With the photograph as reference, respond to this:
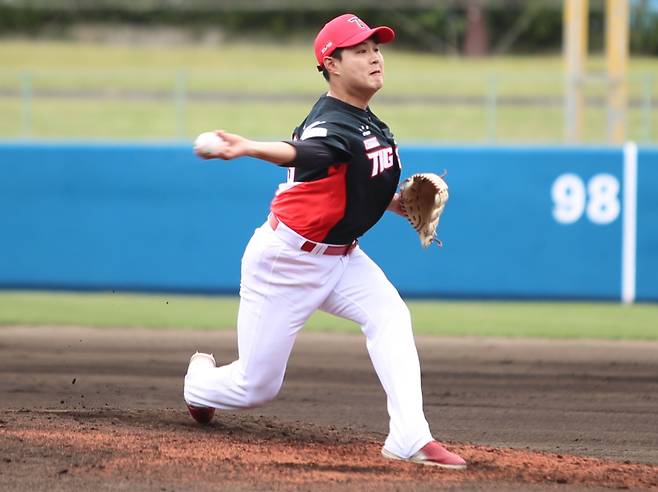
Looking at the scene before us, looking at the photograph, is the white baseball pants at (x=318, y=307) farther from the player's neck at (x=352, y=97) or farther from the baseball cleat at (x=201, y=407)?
the player's neck at (x=352, y=97)

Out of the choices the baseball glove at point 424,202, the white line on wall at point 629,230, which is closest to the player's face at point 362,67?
the baseball glove at point 424,202

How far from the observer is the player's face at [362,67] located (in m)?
5.80

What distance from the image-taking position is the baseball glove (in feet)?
20.0

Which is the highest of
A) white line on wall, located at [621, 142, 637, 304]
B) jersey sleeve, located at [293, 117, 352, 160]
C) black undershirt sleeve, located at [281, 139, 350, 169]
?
jersey sleeve, located at [293, 117, 352, 160]

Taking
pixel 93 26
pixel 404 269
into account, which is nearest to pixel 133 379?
pixel 404 269

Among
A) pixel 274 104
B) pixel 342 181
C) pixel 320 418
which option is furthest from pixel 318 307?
pixel 274 104

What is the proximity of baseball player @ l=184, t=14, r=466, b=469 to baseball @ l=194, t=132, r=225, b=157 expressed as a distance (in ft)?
2.02

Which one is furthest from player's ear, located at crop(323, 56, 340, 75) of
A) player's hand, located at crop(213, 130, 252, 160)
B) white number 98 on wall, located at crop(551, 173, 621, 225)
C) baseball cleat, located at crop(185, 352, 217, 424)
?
white number 98 on wall, located at crop(551, 173, 621, 225)

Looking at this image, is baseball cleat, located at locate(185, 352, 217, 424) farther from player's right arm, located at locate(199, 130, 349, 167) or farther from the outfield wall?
the outfield wall

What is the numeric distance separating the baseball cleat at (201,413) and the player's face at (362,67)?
75.9 inches

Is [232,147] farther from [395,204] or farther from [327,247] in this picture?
[395,204]

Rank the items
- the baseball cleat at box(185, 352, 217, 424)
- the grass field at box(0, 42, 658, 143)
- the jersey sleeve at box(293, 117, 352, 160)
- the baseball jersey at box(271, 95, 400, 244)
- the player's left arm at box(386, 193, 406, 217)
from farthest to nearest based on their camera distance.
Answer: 1. the grass field at box(0, 42, 658, 143)
2. the baseball cleat at box(185, 352, 217, 424)
3. the player's left arm at box(386, 193, 406, 217)
4. the baseball jersey at box(271, 95, 400, 244)
5. the jersey sleeve at box(293, 117, 352, 160)

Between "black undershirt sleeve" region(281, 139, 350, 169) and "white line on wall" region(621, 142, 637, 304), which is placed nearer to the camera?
"black undershirt sleeve" region(281, 139, 350, 169)

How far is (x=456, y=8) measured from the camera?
3291 centimetres
